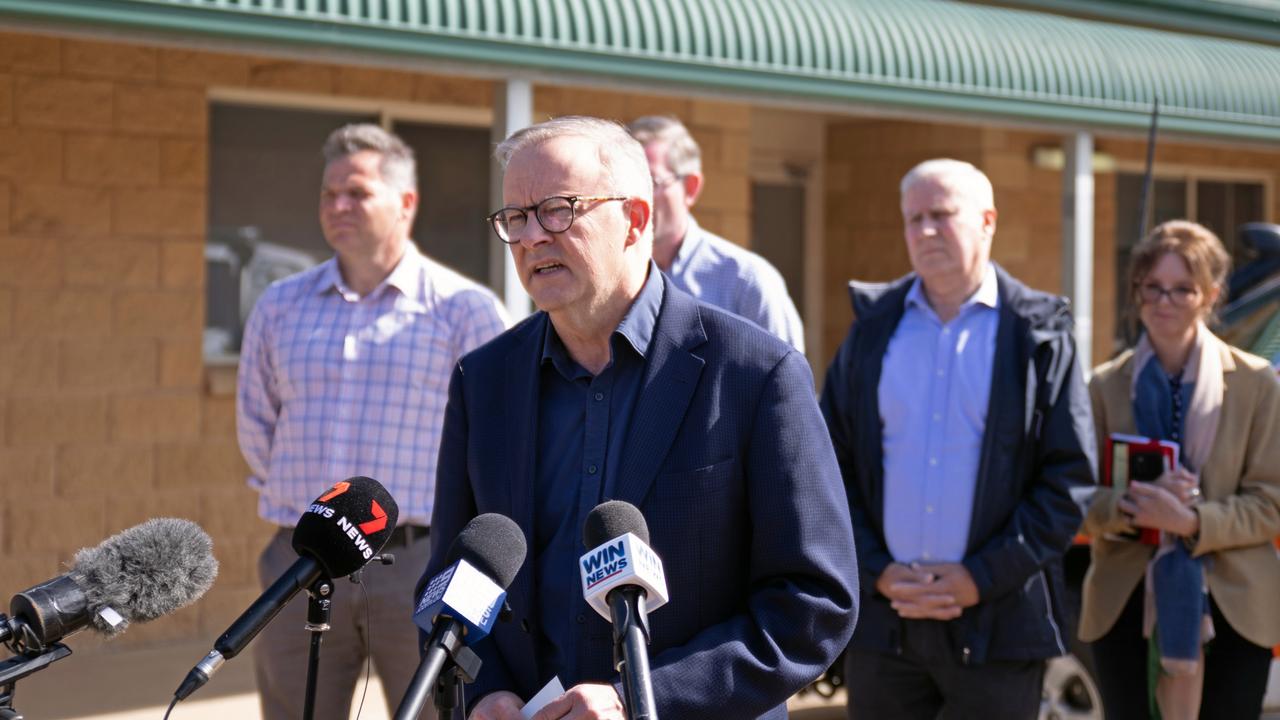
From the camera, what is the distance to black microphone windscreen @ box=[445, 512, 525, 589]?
250cm

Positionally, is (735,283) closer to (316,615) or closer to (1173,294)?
(1173,294)

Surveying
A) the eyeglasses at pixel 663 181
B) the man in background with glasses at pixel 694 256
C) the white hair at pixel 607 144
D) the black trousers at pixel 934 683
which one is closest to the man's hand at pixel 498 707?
the white hair at pixel 607 144

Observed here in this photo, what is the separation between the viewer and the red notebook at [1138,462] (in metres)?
5.11

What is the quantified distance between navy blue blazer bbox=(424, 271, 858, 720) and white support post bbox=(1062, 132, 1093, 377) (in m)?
6.21

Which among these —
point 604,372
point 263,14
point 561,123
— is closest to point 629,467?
point 604,372

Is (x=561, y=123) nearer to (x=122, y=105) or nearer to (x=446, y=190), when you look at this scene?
(x=122, y=105)

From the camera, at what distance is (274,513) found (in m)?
4.93

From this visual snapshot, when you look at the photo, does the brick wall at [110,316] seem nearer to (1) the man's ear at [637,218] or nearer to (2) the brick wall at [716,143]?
(2) the brick wall at [716,143]

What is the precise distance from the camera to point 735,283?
17.3 feet

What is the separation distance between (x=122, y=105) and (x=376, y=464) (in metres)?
4.25

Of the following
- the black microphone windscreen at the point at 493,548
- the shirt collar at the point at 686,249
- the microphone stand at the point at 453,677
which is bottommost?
the microphone stand at the point at 453,677

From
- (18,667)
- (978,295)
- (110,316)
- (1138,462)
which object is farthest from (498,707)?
(110,316)

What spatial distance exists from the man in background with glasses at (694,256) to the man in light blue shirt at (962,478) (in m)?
0.49

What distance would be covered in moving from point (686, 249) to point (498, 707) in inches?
107
